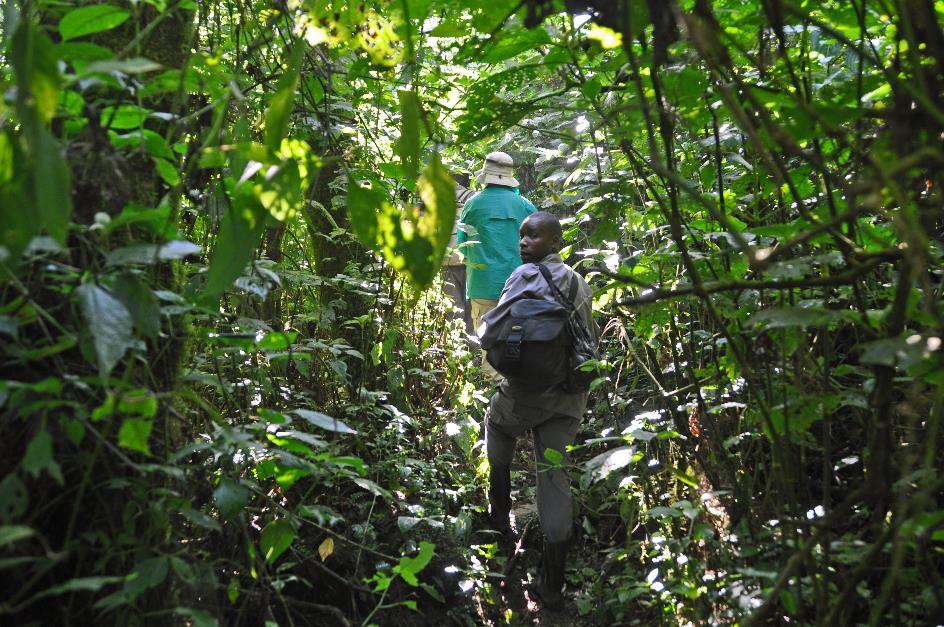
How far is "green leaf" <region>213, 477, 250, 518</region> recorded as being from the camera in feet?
5.77

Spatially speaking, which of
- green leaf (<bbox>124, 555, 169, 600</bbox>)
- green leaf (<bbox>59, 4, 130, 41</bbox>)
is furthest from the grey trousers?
green leaf (<bbox>59, 4, 130, 41</bbox>)

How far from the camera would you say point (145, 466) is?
1.53 metres

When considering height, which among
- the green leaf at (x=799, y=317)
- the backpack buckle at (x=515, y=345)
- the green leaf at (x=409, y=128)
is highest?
the green leaf at (x=409, y=128)

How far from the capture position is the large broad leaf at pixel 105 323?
3.93ft

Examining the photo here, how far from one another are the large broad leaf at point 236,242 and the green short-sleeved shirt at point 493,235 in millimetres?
5322

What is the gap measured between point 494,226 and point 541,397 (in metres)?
2.48

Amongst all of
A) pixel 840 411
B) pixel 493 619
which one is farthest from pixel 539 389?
pixel 840 411

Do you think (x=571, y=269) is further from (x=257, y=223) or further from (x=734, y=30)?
(x=257, y=223)

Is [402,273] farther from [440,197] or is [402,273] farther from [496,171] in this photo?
[496,171]

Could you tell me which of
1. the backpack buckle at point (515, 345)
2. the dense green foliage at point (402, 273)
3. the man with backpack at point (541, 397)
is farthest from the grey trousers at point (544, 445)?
the dense green foliage at point (402, 273)

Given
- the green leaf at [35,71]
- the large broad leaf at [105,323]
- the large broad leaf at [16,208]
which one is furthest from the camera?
the large broad leaf at [105,323]

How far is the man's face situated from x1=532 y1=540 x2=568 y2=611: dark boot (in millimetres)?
1763

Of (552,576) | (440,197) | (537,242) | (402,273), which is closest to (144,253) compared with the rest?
(440,197)

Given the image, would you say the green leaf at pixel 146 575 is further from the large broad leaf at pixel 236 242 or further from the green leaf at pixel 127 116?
the green leaf at pixel 127 116
